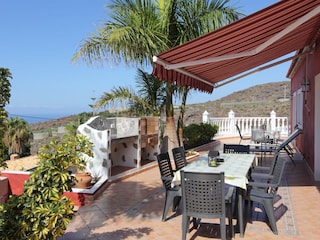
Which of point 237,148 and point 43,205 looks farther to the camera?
point 237,148

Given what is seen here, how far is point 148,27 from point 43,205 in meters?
9.55

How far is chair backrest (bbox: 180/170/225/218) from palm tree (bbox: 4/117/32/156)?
16634 millimetres

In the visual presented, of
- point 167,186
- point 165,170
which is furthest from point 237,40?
point 167,186

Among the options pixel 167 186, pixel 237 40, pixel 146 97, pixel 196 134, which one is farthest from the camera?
pixel 196 134

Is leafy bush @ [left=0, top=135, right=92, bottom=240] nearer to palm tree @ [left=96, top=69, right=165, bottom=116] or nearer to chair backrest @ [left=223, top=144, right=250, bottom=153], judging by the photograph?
chair backrest @ [left=223, top=144, right=250, bottom=153]

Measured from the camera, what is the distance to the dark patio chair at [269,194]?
6109 mm

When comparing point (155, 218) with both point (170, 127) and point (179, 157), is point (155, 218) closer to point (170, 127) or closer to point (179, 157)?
point (179, 157)

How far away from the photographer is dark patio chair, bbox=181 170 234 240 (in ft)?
17.0

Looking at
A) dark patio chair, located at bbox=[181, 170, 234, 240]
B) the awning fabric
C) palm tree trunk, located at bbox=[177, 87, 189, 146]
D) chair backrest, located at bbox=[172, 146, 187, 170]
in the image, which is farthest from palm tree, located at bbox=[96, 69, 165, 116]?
dark patio chair, located at bbox=[181, 170, 234, 240]

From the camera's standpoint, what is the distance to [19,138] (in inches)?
786

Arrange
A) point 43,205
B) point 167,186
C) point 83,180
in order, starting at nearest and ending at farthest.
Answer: point 43,205 → point 167,186 → point 83,180

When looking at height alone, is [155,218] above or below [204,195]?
below

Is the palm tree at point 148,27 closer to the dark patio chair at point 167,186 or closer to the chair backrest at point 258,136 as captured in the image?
the dark patio chair at point 167,186

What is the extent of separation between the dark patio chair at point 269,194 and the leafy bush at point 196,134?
12588mm
